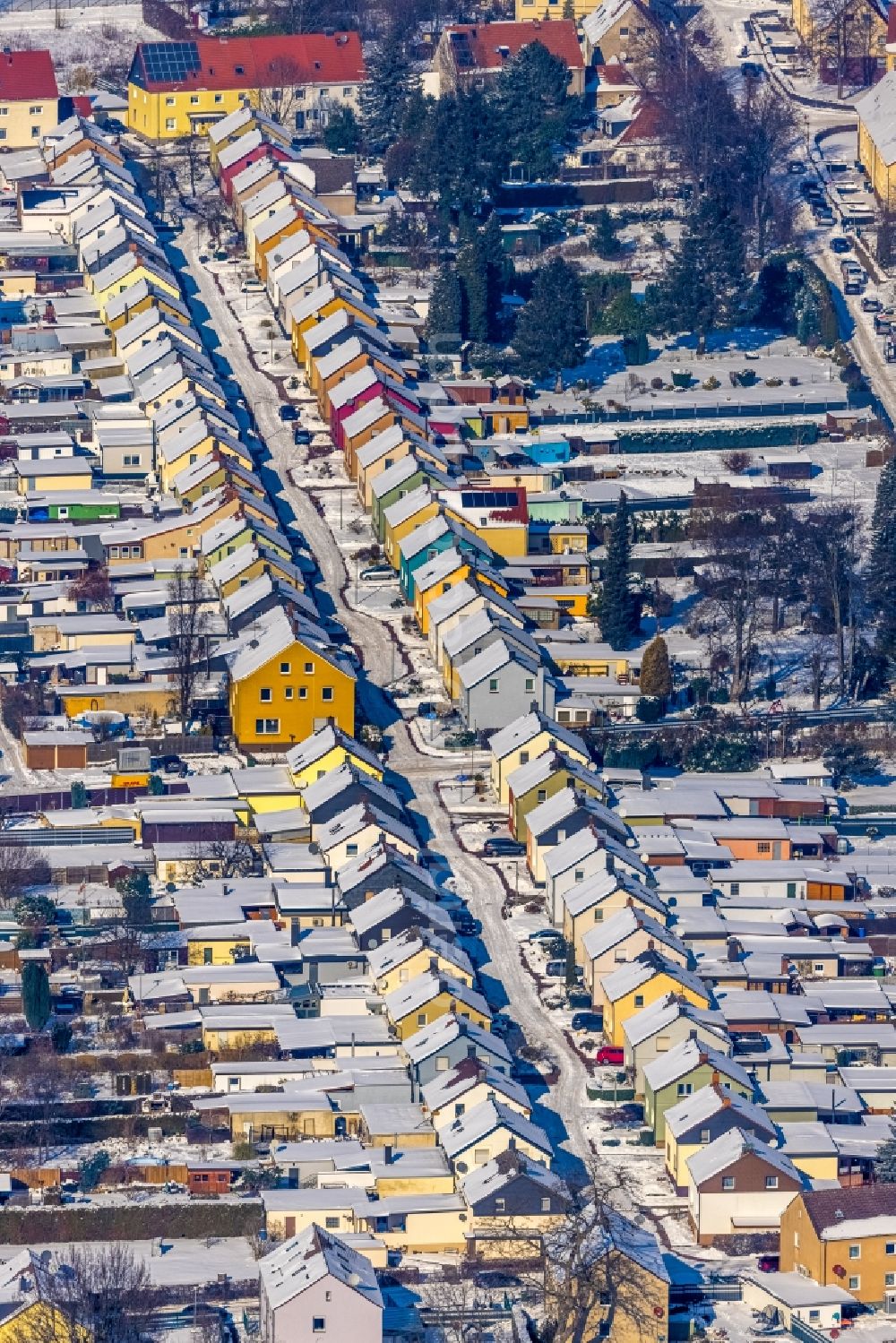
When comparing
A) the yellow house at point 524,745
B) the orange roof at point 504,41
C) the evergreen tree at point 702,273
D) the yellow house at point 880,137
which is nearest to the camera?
the yellow house at point 524,745

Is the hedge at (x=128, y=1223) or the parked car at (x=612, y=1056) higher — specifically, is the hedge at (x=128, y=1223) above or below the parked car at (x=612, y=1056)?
above

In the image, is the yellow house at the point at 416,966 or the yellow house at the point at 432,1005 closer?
the yellow house at the point at 432,1005

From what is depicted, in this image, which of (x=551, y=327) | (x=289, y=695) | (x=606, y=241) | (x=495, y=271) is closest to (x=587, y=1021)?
(x=289, y=695)

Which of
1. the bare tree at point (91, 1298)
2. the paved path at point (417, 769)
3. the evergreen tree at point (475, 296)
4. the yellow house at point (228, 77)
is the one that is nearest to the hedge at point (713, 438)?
the evergreen tree at point (475, 296)

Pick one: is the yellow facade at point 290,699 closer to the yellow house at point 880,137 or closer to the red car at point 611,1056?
the red car at point 611,1056

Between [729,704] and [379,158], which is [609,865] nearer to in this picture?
[729,704]

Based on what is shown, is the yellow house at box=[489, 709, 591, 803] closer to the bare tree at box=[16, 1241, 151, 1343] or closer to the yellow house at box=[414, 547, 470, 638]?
the yellow house at box=[414, 547, 470, 638]

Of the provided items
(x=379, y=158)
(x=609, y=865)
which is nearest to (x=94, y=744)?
(x=609, y=865)
